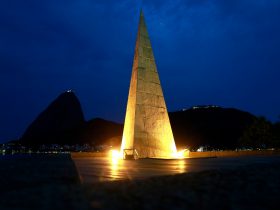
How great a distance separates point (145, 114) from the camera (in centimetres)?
2033

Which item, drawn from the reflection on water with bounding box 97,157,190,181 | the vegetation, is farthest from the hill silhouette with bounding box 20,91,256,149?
the reflection on water with bounding box 97,157,190,181

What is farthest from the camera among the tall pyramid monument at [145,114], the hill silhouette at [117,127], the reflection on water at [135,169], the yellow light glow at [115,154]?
the hill silhouette at [117,127]

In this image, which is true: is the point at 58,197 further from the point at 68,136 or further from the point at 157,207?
the point at 68,136

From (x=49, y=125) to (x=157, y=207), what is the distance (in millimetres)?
141305

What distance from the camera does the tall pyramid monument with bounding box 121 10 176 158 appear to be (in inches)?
774

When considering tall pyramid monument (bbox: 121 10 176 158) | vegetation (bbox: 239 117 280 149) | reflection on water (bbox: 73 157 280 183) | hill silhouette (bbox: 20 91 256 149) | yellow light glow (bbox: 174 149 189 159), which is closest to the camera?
reflection on water (bbox: 73 157 280 183)

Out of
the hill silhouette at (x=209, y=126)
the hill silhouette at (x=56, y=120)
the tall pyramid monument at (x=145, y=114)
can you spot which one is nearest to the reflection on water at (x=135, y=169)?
the tall pyramid monument at (x=145, y=114)

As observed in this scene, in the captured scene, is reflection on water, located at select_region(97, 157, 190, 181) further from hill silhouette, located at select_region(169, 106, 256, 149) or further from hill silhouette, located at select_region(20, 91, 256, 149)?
hill silhouette, located at select_region(169, 106, 256, 149)

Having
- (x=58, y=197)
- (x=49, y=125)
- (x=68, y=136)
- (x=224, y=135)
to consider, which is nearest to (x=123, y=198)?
(x=58, y=197)

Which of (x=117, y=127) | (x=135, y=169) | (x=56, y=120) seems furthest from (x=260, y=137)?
(x=56, y=120)

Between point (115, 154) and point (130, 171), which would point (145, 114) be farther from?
point (130, 171)

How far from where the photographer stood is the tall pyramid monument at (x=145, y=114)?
64.5 feet

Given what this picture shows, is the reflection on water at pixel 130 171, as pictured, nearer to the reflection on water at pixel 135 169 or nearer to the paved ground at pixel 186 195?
the reflection on water at pixel 135 169

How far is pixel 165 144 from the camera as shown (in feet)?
67.9
